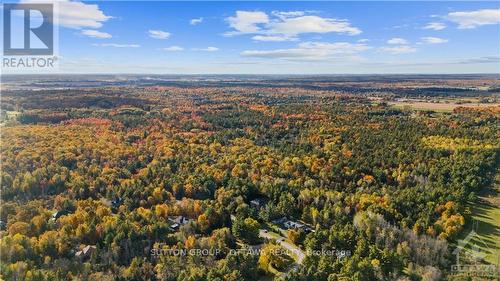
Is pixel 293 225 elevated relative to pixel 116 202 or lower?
lower

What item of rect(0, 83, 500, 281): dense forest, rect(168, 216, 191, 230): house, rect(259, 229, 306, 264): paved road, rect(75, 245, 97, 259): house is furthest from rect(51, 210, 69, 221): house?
rect(259, 229, 306, 264): paved road

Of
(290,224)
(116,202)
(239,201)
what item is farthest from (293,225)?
(116,202)

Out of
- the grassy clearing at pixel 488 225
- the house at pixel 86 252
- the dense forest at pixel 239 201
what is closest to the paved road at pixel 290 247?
the dense forest at pixel 239 201

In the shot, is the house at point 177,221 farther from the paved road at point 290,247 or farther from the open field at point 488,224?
the open field at point 488,224

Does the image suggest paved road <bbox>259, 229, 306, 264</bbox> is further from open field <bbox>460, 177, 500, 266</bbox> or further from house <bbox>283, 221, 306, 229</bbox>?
open field <bbox>460, 177, 500, 266</bbox>

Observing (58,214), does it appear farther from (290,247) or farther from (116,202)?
(290,247)

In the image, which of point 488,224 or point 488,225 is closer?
point 488,225

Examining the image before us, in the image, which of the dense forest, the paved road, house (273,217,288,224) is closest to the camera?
the dense forest
